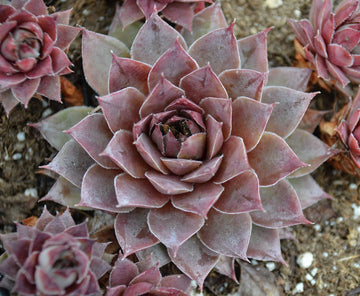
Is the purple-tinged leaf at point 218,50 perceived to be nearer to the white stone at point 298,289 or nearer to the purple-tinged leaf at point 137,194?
the purple-tinged leaf at point 137,194

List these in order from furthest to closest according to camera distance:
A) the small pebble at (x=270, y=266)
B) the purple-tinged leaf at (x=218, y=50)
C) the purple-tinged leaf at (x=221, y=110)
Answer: the small pebble at (x=270, y=266) → the purple-tinged leaf at (x=218, y=50) → the purple-tinged leaf at (x=221, y=110)

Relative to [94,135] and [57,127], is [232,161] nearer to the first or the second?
[94,135]

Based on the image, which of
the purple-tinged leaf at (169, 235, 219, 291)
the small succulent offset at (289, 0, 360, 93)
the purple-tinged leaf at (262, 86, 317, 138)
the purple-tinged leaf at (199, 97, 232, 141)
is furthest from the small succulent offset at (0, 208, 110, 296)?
the small succulent offset at (289, 0, 360, 93)

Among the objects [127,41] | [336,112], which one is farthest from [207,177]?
[336,112]

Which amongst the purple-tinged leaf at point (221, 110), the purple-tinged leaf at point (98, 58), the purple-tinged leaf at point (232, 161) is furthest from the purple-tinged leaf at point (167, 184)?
the purple-tinged leaf at point (98, 58)

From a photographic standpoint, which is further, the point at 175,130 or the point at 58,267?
the point at 175,130

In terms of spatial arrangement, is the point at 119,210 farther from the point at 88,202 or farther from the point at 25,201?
the point at 25,201

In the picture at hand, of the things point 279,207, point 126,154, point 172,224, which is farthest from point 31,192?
point 279,207
